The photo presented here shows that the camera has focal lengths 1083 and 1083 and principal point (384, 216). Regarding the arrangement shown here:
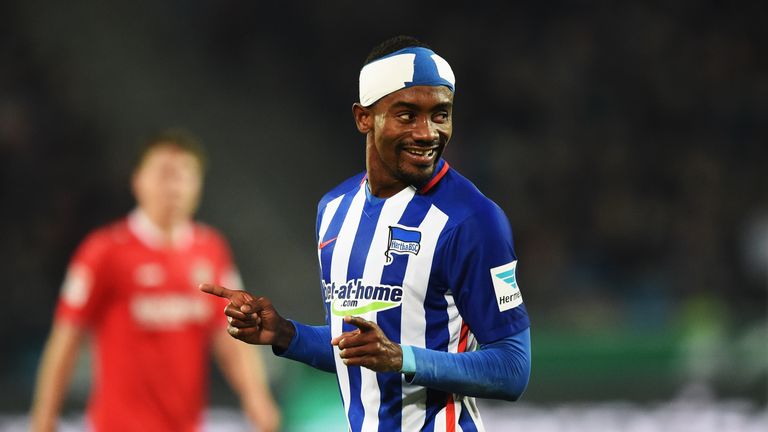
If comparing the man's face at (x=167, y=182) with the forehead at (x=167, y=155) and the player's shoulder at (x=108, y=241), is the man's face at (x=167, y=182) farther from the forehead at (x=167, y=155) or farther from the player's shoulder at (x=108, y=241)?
the player's shoulder at (x=108, y=241)

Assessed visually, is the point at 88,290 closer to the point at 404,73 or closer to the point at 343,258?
the point at 343,258

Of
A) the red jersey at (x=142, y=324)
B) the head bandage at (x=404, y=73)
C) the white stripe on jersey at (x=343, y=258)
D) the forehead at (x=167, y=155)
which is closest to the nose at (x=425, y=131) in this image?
the head bandage at (x=404, y=73)

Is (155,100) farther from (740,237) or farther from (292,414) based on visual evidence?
(740,237)

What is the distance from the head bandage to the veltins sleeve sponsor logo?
56 cm

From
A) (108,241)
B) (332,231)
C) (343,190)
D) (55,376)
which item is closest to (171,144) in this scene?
(108,241)

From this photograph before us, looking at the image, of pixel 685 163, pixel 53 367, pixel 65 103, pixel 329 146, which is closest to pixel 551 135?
pixel 685 163

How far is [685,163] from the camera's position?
37.7 ft

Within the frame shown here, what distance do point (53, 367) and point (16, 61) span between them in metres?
6.42

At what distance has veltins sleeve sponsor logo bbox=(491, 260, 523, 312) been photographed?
9.89 ft

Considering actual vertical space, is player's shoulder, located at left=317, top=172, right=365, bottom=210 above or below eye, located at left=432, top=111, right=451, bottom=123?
below

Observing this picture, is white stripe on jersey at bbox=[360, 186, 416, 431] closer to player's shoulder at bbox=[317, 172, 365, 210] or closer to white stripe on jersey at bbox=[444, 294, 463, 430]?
A: white stripe on jersey at bbox=[444, 294, 463, 430]

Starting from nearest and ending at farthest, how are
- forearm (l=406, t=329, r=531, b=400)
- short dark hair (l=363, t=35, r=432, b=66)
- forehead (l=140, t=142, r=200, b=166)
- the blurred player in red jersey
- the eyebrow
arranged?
forearm (l=406, t=329, r=531, b=400) < the eyebrow < short dark hair (l=363, t=35, r=432, b=66) < the blurred player in red jersey < forehead (l=140, t=142, r=200, b=166)

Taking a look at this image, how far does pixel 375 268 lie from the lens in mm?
3160

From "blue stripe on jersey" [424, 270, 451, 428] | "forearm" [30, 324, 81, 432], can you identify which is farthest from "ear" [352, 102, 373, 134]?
"forearm" [30, 324, 81, 432]
